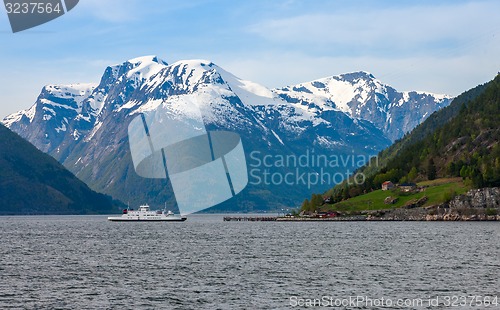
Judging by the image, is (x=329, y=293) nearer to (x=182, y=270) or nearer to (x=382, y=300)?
(x=382, y=300)

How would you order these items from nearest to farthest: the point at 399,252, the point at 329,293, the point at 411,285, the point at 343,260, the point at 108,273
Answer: the point at 329,293 → the point at 411,285 → the point at 108,273 → the point at 343,260 → the point at 399,252

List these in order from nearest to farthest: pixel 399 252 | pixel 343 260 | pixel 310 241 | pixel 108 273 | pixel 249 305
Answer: pixel 249 305 < pixel 108 273 < pixel 343 260 < pixel 399 252 < pixel 310 241

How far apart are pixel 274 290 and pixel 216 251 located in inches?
2260

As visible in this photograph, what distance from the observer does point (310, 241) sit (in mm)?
169125

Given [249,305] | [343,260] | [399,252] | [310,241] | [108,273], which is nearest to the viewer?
[249,305]

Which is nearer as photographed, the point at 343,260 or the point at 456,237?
the point at 343,260

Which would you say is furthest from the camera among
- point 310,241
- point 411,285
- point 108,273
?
point 310,241

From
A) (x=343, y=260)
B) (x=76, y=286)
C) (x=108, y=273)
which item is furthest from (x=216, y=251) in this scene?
(x=76, y=286)

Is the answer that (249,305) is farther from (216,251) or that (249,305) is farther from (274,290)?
(216,251)

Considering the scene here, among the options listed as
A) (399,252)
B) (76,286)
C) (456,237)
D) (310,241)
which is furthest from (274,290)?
(456,237)

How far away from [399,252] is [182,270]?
44.6 meters

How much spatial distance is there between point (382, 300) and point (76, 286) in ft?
117

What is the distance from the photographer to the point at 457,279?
92625mm

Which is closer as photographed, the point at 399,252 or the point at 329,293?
the point at 329,293
